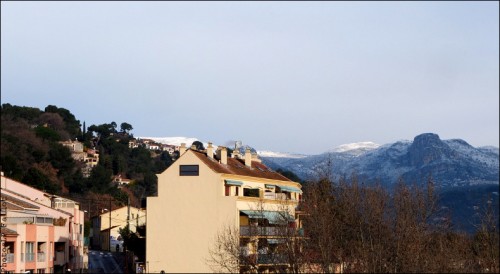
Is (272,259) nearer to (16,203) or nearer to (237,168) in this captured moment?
(237,168)

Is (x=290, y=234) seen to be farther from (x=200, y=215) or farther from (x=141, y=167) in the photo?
(x=141, y=167)

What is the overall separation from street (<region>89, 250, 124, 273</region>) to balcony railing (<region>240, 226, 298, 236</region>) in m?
21.9

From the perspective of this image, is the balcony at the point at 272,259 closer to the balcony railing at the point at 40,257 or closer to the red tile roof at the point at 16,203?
the balcony railing at the point at 40,257

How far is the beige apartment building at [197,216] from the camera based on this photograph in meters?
64.5

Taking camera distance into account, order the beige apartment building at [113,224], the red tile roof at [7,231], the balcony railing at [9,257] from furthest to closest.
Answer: the beige apartment building at [113,224], the balcony railing at [9,257], the red tile roof at [7,231]

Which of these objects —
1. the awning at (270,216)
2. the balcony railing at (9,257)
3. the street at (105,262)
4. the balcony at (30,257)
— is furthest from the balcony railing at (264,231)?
the street at (105,262)

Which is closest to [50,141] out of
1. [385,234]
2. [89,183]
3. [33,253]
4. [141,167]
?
[89,183]

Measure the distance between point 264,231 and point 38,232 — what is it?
61.5 ft

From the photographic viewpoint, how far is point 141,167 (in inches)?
6491

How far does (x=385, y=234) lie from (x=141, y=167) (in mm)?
108498

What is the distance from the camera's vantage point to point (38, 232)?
242 ft

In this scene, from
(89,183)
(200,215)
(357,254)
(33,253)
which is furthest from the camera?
(89,183)

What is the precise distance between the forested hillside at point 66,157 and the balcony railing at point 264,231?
175 feet

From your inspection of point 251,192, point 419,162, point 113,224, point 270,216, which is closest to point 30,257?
point 251,192
